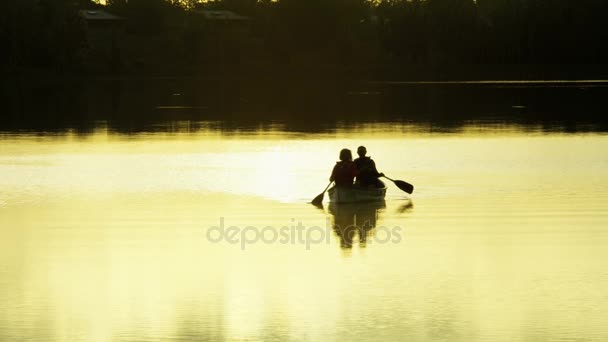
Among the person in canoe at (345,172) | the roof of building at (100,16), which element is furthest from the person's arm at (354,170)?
the roof of building at (100,16)

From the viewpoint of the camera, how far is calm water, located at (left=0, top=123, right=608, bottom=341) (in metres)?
14.5

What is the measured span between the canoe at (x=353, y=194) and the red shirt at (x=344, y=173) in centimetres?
12

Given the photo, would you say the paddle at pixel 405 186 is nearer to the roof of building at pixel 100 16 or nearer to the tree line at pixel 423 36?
the tree line at pixel 423 36

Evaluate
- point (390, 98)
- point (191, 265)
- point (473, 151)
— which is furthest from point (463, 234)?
point (390, 98)

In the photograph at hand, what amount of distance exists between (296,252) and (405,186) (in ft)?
24.9

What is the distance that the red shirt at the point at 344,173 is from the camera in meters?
24.6

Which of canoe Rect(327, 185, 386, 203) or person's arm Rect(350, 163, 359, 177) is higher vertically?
person's arm Rect(350, 163, 359, 177)

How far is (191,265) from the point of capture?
59.1 feet

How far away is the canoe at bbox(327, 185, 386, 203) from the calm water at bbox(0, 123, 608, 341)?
245 mm


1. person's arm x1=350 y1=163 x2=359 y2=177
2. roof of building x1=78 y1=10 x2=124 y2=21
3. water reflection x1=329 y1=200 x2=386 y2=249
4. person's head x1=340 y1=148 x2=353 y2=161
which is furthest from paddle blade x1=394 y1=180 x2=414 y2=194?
roof of building x1=78 y1=10 x2=124 y2=21

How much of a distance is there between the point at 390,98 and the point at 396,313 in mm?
59000

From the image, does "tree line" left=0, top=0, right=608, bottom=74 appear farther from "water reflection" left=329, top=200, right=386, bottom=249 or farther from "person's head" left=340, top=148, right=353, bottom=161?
"water reflection" left=329, top=200, right=386, bottom=249

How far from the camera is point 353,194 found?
24.8m

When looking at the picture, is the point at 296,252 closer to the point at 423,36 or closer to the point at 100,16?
the point at 423,36
